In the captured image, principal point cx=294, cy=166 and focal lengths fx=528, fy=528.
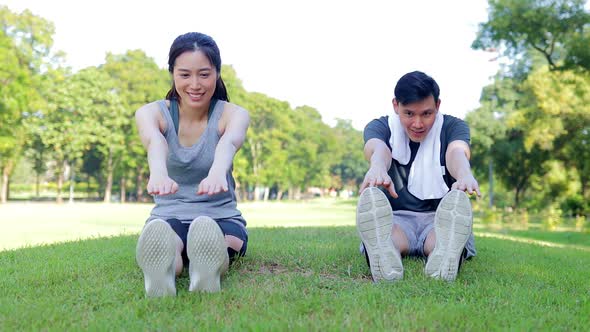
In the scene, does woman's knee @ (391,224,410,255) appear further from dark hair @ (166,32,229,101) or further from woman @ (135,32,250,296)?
dark hair @ (166,32,229,101)

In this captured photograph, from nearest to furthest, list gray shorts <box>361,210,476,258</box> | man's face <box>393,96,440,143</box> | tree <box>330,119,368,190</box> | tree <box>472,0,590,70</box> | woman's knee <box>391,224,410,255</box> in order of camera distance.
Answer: man's face <box>393,96,440,143</box> → woman's knee <box>391,224,410,255</box> → gray shorts <box>361,210,476,258</box> → tree <box>472,0,590,70</box> → tree <box>330,119,368,190</box>

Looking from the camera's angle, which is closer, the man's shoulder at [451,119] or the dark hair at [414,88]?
the dark hair at [414,88]

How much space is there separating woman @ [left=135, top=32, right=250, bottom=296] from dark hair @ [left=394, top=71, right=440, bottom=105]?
1.10 m

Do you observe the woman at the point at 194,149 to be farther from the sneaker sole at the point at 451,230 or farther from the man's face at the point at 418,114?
the sneaker sole at the point at 451,230

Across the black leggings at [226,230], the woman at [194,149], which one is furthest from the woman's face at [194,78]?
the black leggings at [226,230]

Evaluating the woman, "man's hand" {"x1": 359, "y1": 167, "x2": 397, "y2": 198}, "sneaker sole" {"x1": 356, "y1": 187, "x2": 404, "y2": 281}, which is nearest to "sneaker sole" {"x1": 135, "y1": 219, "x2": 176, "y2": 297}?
the woman

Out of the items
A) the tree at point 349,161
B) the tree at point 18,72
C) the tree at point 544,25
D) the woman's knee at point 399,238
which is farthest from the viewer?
the tree at point 349,161

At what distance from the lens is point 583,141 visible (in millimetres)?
24531

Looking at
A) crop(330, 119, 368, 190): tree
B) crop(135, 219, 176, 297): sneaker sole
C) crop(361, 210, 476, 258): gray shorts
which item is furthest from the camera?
crop(330, 119, 368, 190): tree

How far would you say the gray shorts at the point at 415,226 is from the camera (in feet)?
13.4

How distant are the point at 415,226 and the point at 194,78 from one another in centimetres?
204

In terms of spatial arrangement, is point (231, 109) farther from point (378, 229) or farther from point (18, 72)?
point (18, 72)

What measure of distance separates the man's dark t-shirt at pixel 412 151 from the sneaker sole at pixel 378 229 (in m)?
0.84

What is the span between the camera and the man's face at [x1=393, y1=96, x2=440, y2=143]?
147 inches
